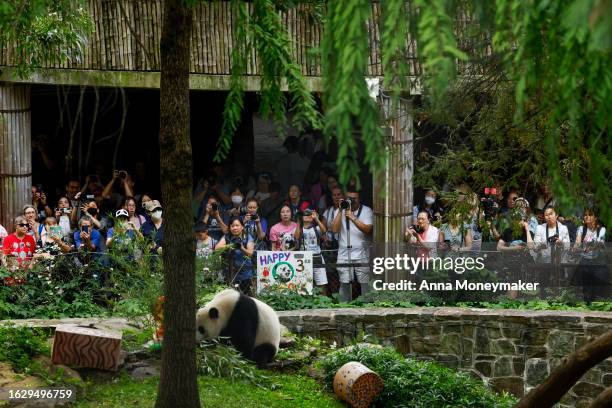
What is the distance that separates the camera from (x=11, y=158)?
14.1 meters

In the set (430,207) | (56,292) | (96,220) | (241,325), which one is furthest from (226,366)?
(430,207)

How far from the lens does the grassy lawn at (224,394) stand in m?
9.73

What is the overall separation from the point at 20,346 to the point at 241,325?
2088 millimetres

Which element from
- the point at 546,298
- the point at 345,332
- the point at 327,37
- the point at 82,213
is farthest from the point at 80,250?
the point at 327,37

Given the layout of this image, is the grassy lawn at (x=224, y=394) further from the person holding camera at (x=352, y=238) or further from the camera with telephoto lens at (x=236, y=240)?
the person holding camera at (x=352, y=238)

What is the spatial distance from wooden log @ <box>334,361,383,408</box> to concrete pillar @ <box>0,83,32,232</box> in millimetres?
5388

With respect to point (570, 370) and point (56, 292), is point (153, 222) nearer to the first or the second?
point (56, 292)

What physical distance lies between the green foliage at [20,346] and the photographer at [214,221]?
3.73 meters

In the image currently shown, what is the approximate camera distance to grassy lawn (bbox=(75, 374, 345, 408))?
383 inches

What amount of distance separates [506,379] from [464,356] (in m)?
0.56

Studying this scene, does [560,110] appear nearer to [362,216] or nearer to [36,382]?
[36,382]

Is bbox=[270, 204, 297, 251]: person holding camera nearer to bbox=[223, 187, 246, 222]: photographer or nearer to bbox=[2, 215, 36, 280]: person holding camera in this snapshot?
bbox=[223, 187, 246, 222]: photographer

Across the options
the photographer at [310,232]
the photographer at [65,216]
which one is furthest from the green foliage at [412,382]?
the photographer at [65,216]

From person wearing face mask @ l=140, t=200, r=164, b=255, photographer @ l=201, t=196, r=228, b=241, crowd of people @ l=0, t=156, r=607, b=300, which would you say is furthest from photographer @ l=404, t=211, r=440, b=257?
person wearing face mask @ l=140, t=200, r=164, b=255
